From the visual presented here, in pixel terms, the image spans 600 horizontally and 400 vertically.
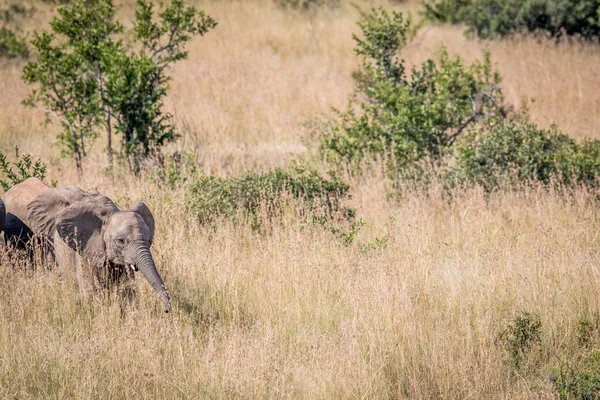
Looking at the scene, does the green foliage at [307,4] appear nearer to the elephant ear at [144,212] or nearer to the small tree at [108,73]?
the small tree at [108,73]

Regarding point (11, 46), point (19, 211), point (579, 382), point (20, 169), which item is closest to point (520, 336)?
point (579, 382)

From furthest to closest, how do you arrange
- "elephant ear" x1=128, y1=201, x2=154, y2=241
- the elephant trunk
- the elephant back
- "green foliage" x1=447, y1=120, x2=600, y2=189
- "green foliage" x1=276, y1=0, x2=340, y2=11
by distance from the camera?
"green foliage" x1=276, y1=0, x2=340, y2=11 → "green foliage" x1=447, y1=120, x2=600, y2=189 → the elephant back → "elephant ear" x1=128, y1=201, x2=154, y2=241 → the elephant trunk

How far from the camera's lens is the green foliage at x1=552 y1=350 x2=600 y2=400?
5.18m

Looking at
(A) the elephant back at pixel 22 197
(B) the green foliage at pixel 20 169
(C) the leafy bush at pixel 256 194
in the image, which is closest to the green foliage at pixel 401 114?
(C) the leafy bush at pixel 256 194

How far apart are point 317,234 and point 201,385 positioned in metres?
3.32

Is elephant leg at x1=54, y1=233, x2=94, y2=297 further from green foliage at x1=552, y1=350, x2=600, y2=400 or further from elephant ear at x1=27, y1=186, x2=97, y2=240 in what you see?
green foliage at x1=552, y1=350, x2=600, y2=400

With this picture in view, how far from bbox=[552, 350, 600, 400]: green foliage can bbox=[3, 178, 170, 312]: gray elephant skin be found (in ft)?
9.87

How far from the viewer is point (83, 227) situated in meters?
5.98

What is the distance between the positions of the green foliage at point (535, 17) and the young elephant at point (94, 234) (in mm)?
17134

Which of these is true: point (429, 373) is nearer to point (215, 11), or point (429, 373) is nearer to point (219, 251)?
point (219, 251)

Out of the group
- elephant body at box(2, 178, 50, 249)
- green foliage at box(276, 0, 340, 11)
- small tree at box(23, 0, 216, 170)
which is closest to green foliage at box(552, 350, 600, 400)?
elephant body at box(2, 178, 50, 249)

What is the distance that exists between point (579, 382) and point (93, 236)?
4.06 metres

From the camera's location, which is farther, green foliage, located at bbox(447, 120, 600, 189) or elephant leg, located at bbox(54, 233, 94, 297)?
green foliage, located at bbox(447, 120, 600, 189)

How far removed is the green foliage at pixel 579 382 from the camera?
5176 mm
